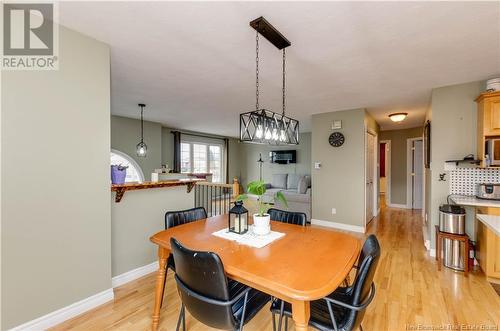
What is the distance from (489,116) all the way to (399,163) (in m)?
4.42

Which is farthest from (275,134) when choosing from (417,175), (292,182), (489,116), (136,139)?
(417,175)

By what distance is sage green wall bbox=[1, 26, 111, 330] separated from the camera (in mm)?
1620

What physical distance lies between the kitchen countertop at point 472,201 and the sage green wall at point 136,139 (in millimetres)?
6215

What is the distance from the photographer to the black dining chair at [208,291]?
1.20 metres

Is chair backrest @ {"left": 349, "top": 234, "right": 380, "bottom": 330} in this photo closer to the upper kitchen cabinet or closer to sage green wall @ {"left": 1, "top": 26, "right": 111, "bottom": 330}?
sage green wall @ {"left": 1, "top": 26, "right": 111, "bottom": 330}

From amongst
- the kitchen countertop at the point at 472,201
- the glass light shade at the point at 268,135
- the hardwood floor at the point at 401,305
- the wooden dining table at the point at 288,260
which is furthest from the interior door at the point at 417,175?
the glass light shade at the point at 268,135

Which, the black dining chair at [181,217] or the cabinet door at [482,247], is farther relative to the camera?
the cabinet door at [482,247]

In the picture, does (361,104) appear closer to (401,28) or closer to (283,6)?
(401,28)

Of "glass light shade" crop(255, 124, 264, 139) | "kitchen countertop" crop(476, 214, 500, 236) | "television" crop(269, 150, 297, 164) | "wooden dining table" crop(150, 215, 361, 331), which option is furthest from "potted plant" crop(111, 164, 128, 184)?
"television" crop(269, 150, 297, 164)

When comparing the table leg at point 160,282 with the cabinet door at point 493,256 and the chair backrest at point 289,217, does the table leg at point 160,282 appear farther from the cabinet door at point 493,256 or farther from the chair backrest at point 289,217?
the cabinet door at point 493,256

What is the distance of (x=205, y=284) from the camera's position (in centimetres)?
125

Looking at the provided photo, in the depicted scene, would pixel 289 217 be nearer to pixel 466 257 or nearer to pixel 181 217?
pixel 181 217

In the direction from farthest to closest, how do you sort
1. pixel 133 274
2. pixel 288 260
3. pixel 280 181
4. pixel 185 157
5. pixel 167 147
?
pixel 185 157 < pixel 280 181 < pixel 167 147 < pixel 133 274 < pixel 288 260

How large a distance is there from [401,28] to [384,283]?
2.53m
